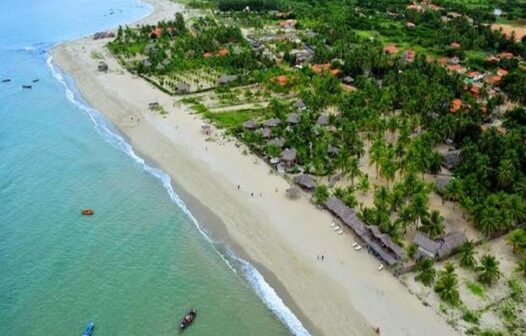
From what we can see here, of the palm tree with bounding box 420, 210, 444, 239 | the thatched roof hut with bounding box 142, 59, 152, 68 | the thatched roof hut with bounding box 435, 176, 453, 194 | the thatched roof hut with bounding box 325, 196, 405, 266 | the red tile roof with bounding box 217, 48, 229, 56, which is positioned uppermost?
the palm tree with bounding box 420, 210, 444, 239

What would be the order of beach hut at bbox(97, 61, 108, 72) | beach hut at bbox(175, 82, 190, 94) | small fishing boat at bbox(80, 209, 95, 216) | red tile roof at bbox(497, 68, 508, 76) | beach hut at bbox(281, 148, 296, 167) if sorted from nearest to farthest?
1. small fishing boat at bbox(80, 209, 95, 216)
2. beach hut at bbox(281, 148, 296, 167)
3. beach hut at bbox(175, 82, 190, 94)
4. red tile roof at bbox(497, 68, 508, 76)
5. beach hut at bbox(97, 61, 108, 72)

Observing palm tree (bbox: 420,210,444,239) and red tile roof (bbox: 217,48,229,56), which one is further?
red tile roof (bbox: 217,48,229,56)

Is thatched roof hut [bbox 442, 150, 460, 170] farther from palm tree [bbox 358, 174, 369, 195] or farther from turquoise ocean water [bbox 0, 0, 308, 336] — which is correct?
turquoise ocean water [bbox 0, 0, 308, 336]

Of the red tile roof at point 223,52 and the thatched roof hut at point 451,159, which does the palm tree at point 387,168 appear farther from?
the red tile roof at point 223,52

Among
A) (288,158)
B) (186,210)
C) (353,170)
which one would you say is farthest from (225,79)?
(353,170)

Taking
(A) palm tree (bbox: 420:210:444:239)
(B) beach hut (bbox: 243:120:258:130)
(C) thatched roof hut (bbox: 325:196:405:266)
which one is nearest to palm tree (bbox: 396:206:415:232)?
(A) palm tree (bbox: 420:210:444:239)

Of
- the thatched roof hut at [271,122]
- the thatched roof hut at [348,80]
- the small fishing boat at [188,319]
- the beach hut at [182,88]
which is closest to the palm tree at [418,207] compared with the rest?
the small fishing boat at [188,319]

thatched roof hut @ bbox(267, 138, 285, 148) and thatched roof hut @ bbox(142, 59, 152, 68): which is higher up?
thatched roof hut @ bbox(267, 138, 285, 148)

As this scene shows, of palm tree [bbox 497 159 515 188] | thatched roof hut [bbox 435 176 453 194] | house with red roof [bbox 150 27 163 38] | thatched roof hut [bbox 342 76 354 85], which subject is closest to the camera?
palm tree [bbox 497 159 515 188]

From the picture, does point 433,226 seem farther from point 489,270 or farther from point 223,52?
point 223,52
